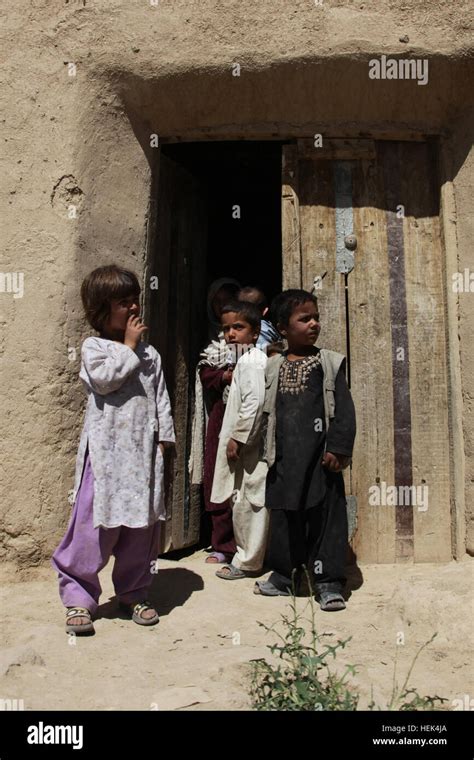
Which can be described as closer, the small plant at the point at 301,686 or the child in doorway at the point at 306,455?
the small plant at the point at 301,686

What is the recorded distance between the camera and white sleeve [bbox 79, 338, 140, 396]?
11.2 ft

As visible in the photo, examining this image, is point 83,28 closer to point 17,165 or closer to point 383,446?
point 17,165

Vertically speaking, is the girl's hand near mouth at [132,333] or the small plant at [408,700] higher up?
the girl's hand near mouth at [132,333]

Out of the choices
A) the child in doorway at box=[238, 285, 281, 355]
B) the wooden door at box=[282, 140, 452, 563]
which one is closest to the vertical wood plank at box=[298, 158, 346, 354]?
the wooden door at box=[282, 140, 452, 563]

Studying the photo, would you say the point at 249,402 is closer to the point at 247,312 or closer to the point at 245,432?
the point at 245,432

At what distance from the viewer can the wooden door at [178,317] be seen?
476 cm

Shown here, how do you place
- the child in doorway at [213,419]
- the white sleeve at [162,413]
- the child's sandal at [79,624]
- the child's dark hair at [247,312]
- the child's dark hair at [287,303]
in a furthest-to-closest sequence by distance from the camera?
the child in doorway at [213,419], the child's dark hair at [247,312], the child's dark hair at [287,303], the white sleeve at [162,413], the child's sandal at [79,624]

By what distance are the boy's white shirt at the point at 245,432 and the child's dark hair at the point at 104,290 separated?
0.88 metres

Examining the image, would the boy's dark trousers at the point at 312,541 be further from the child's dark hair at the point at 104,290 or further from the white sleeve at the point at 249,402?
the child's dark hair at the point at 104,290

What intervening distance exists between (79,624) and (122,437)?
0.77m

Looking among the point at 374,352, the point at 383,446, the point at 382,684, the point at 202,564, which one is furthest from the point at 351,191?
the point at 382,684

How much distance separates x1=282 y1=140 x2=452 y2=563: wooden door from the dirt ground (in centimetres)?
28

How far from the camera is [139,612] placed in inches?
139

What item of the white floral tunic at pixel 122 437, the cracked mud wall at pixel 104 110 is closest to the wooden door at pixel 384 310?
the cracked mud wall at pixel 104 110
